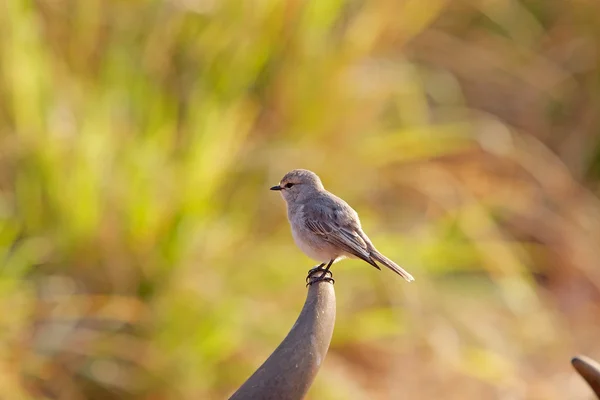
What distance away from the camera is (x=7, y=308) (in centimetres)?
333

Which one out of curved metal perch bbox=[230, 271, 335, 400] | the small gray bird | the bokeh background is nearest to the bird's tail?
the small gray bird

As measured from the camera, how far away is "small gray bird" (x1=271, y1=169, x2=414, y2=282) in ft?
7.14

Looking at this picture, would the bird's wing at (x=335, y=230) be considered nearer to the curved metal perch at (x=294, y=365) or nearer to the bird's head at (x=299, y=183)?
the bird's head at (x=299, y=183)

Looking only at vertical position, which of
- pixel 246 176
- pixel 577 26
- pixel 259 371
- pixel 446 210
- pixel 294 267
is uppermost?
pixel 577 26

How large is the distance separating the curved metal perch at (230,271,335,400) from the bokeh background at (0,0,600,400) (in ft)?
6.36

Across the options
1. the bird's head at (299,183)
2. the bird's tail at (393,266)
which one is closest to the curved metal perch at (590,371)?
the bird's tail at (393,266)

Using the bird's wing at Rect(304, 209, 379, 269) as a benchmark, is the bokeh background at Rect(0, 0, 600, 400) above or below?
above

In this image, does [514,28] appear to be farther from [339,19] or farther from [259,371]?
[259,371]

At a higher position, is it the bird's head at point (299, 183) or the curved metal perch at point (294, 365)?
the bird's head at point (299, 183)

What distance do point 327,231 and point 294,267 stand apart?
65.9 inches

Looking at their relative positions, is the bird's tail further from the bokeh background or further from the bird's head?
the bokeh background

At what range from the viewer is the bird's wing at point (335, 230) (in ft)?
7.05

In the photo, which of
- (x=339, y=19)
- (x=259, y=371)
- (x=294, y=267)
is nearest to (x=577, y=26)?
(x=339, y=19)

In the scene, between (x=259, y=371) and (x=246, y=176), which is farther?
(x=246, y=176)
